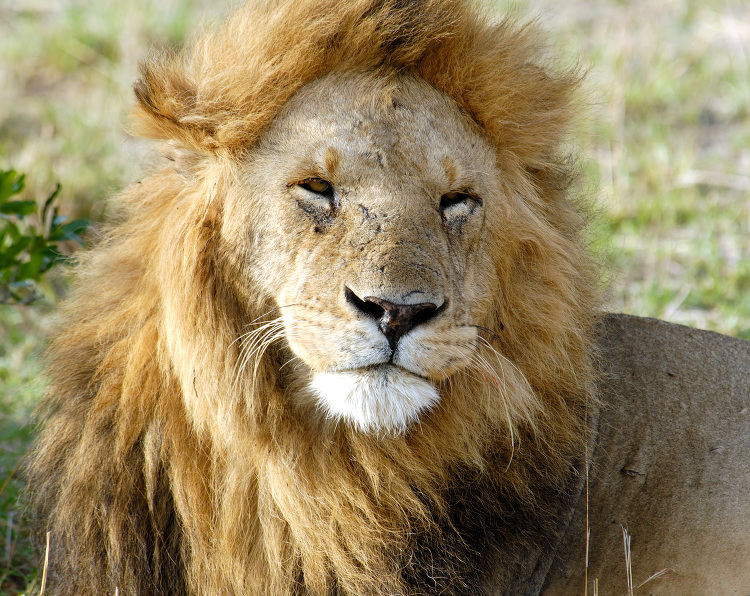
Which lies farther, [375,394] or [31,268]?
[31,268]

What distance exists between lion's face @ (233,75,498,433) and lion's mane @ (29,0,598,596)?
9 cm

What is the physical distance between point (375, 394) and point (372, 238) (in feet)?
1.40

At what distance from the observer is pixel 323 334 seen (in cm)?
242

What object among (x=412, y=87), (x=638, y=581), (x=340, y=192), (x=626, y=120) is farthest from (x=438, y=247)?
(x=626, y=120)

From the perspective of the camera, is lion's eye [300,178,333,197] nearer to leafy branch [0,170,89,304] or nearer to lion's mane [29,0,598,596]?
lion's mane [29,0,598,596]

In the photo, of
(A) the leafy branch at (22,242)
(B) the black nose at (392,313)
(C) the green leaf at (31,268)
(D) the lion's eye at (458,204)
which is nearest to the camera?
(B) the black nose at (392,313)

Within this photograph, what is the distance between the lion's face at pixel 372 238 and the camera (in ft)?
7.79

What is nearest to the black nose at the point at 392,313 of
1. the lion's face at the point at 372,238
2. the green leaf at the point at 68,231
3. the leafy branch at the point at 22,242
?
the lion's face at the point at 372,238

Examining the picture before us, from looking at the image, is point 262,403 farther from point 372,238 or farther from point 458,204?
point 458,204

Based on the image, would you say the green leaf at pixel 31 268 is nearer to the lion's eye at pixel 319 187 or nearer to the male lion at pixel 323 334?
the male lion at pixel 323 334

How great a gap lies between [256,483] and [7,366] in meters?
2.66

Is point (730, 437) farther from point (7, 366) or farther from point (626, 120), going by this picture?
point (626, 120)

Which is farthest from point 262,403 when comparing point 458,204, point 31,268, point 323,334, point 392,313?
point 31,268

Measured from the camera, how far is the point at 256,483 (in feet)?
8.98
